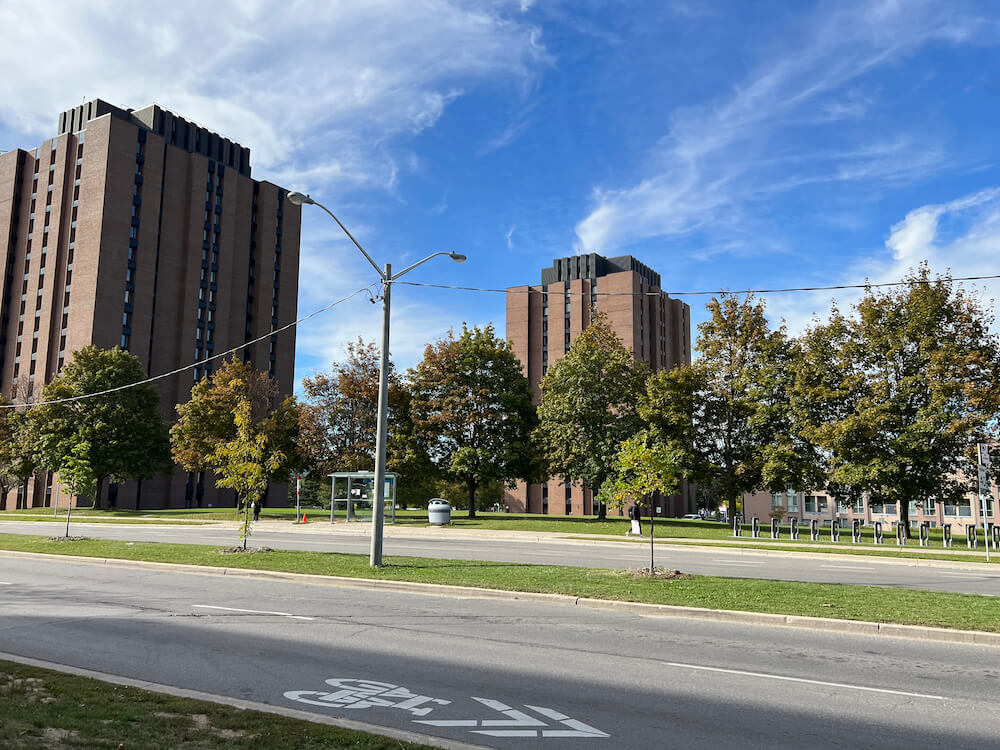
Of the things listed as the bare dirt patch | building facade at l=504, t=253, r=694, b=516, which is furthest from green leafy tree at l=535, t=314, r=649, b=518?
building facade at l=504, t=253, r=694, b=516

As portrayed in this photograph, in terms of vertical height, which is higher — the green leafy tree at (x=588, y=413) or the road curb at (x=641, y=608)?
the green leafy tree at (x=588, y=413)

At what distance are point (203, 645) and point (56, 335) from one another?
70423 mm

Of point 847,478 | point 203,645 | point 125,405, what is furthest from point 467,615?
point 125,405

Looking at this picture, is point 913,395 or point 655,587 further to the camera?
point 913,395

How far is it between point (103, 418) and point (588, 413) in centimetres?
3631

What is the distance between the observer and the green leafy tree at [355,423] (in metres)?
43.5

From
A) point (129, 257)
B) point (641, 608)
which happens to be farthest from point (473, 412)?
point (129, 257)

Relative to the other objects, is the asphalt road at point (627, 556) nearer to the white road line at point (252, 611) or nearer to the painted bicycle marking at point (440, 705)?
the white road line at point (252, 611)

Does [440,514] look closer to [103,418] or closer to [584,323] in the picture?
[103,418]

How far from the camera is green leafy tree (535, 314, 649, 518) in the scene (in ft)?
137

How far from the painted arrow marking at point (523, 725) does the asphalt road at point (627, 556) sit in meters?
12.0

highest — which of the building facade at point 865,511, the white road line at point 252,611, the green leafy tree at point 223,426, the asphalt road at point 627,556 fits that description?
the green leafy tree at point 223,426

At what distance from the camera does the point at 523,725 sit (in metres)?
5.91

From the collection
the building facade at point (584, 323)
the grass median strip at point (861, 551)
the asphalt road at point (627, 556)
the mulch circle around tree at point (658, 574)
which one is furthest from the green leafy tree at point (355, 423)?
the building facade at point (584, 323)
